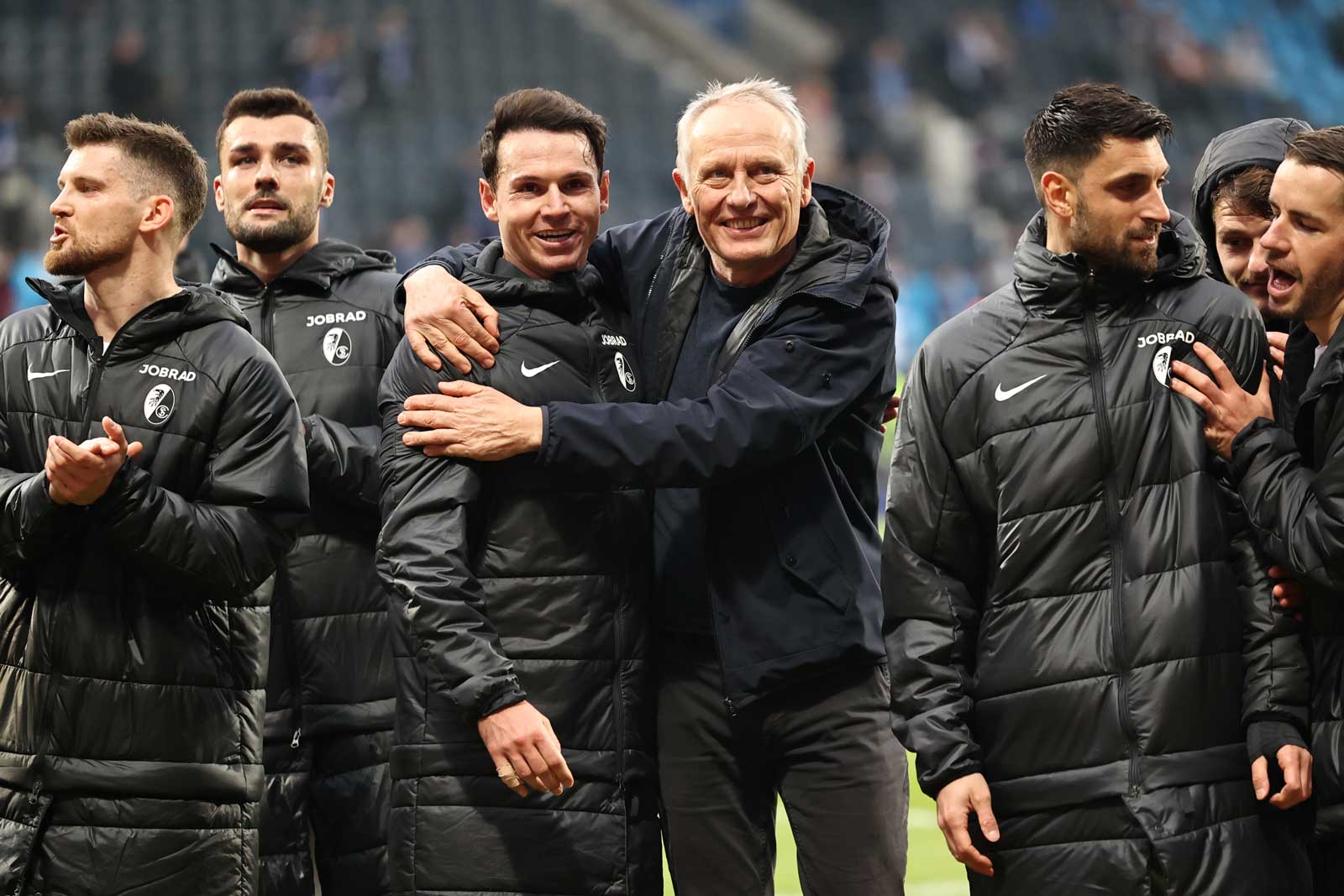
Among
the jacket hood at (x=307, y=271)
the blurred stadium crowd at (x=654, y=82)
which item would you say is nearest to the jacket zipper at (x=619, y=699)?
the jacket hood at (x=307, y=271)

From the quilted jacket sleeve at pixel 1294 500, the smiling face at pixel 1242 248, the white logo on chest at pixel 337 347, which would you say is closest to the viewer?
the quilted jacket sleeve at pixel 1294 500

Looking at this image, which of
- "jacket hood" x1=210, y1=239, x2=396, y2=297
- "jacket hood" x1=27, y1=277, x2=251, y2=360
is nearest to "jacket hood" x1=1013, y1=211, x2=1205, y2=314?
"jacket hood" x1=27, y1=277, x2=251, y2=360

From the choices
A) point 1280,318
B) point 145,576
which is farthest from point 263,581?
point 1280,318

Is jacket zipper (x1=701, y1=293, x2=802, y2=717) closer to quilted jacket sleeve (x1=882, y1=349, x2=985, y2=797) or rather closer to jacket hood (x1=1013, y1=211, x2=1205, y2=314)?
quilted jacket sleeve (x1=882, y1=349, x2=985, y2=797)

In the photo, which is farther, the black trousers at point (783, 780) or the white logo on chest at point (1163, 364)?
the black trousers at point (783, 780)

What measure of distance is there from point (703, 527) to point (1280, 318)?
54.7 inches

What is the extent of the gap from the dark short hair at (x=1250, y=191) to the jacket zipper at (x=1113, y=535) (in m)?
0.77

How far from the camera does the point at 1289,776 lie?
277 centimetres

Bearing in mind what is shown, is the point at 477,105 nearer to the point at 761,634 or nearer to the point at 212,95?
the point at 212,95

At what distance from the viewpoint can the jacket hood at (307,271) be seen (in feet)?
14.3

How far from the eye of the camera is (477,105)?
1716cm

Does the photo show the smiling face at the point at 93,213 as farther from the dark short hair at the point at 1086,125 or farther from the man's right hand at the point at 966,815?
the man's right hand at the point at 966,815

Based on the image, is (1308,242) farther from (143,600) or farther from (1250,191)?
(143,600)

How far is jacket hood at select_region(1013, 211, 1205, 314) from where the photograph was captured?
3.07 m
